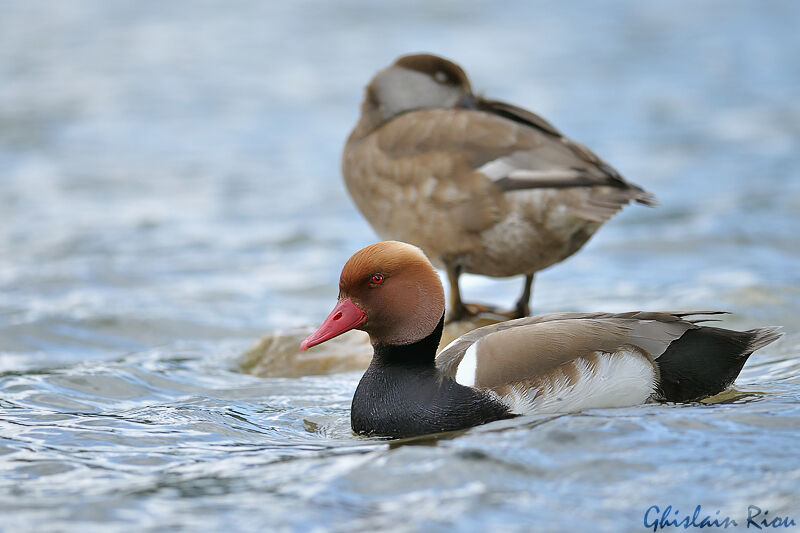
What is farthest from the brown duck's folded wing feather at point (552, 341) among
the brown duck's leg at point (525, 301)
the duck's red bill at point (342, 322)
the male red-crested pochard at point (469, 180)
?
the brown duck's leg at point (525, 301)

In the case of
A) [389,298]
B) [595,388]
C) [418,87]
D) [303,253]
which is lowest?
[595,388]

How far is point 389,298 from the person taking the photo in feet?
17.2

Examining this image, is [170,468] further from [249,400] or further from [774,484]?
[774,484]

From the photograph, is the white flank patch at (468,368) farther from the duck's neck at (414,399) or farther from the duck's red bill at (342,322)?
the duck's red bill at (342,322)

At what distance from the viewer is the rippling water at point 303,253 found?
4.25 m

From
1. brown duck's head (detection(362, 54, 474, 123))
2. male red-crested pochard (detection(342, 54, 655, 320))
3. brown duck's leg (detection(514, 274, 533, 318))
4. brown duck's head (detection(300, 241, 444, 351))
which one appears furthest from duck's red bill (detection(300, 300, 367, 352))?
brown duck's head (detection(362, 54, 474, 123))

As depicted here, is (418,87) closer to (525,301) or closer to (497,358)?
(525,301)

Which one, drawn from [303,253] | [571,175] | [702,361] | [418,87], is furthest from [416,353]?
[303,253]

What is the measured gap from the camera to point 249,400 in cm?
624

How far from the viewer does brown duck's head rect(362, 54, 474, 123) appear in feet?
25.0

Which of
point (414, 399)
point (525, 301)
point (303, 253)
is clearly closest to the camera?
point (414, 399)

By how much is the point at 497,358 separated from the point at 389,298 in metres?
0.57

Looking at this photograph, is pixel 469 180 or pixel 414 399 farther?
pixel 469 180

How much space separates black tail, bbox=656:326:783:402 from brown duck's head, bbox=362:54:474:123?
283cm
